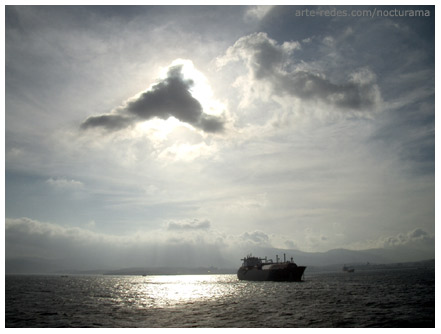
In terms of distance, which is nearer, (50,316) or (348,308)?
(50,316)

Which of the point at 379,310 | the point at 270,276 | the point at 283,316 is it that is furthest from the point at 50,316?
the point at 270,276

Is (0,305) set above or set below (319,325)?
above

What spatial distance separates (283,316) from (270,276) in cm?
9375

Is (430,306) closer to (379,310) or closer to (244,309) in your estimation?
(379,310)

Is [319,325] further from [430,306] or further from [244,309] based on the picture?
[430,306]

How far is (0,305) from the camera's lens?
25203 mm

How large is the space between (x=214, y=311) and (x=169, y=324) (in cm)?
1085

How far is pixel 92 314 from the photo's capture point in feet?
130

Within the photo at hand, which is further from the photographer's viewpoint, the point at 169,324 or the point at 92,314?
the point at 92,314

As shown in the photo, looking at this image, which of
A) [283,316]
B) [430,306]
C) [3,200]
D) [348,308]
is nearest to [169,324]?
[283,316]
